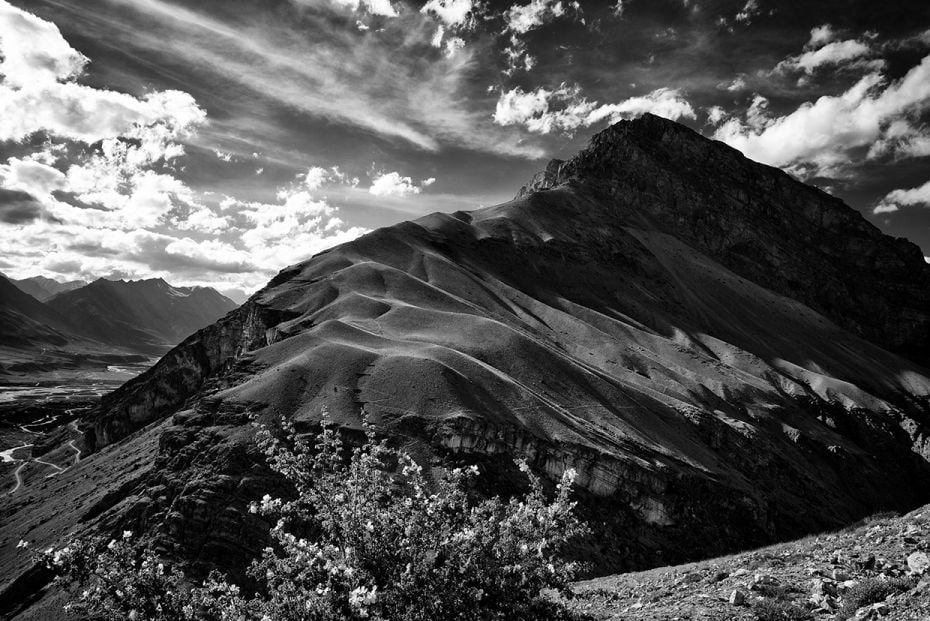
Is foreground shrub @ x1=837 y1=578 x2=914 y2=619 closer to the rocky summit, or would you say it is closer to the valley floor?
the valley floor

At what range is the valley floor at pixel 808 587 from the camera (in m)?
12.7

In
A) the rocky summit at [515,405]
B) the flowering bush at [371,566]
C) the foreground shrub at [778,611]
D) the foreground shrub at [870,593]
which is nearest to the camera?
the flowering bush at [371,566]

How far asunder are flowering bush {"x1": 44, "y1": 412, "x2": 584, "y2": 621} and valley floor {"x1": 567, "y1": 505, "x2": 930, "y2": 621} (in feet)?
15.8

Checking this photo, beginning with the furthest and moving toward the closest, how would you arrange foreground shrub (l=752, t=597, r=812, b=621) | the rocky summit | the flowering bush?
the rocky summit, foreground shrub (l=752, t=597, r=812, b=621), the flowering bush

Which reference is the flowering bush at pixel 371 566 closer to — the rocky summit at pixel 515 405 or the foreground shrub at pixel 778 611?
the foreground shrub at pixel 778 611

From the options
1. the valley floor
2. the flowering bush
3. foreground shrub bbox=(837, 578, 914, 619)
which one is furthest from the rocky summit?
foreground shrub bbox=(837, 578, 914, 619)

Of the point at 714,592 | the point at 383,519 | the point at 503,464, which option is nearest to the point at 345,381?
the point at 503,464

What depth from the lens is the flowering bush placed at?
28.4ft

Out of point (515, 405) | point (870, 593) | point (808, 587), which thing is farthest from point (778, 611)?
point (515, 405)

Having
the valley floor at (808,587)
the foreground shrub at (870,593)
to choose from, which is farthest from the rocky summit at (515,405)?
the foreground shrub at (870,593)

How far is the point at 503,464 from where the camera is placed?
54.2m

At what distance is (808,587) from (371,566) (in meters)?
12.7

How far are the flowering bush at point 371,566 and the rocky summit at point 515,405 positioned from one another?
19919 millimetres

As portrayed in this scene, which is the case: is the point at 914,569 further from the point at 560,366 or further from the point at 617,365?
the point at 617,365
